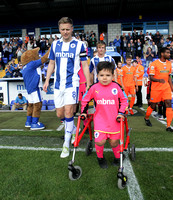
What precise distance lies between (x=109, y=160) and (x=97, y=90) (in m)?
1.17

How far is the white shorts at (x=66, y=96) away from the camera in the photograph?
→ 10.8 ft

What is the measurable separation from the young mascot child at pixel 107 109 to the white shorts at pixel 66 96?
1.96 feet

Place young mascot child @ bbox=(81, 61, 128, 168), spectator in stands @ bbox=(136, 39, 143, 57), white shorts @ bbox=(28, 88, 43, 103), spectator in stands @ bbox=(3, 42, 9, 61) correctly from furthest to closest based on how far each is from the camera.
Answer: spectator in stands @ bbox=(3, 42, 9, 61) → spectator in stands @ bbox=(136, 39, 143, 57) → white shorts @ bbox=(28, 88, 43, 103) → young mascot child @ bbox=(81, 61, 128, 168)

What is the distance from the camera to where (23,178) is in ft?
8.07

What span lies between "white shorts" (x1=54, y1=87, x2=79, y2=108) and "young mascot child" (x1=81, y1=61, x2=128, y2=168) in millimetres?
596

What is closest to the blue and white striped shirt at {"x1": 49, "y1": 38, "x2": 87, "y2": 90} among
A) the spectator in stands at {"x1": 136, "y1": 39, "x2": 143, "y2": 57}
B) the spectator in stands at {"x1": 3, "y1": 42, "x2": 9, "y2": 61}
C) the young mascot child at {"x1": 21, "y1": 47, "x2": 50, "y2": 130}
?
the young mascot child at {"x1": 21, "y1": 47, "x2": 50, "y2": 130}

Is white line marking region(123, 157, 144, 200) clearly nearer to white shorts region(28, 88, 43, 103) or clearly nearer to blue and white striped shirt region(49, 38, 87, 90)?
blue and white striped shirt region(49, 38, 87, 90)

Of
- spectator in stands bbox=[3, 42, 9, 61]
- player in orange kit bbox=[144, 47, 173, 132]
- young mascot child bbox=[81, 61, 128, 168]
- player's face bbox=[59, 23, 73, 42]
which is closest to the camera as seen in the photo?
young mascot child bbox=[81, 61, 128, 168]

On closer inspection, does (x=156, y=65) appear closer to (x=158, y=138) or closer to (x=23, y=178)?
(x=158, y=138)

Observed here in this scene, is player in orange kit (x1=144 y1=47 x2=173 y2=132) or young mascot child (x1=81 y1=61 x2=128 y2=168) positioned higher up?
player in orange kit (x1=144 y1=47 x2=173 y2=132)

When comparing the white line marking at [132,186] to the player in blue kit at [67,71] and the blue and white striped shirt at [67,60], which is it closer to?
the player in blue kit at [67,71]

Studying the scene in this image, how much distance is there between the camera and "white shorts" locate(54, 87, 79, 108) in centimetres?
328

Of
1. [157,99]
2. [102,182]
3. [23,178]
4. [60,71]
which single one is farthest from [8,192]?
[157,99]

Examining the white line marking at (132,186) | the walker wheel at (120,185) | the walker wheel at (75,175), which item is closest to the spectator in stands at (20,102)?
the walker wheel at (75,175)
